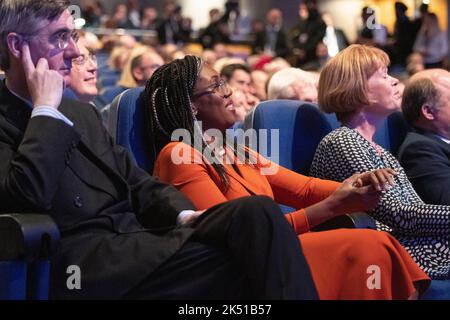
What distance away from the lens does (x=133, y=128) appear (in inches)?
110

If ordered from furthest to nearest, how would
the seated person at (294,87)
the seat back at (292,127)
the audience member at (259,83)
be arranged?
the audience member at (259,83) → the seated person at (294,87) → the seat back at (292,127)

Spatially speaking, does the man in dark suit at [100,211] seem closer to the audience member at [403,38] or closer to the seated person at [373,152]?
the seated person at [373,152]

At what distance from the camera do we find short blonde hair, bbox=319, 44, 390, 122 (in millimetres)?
3049

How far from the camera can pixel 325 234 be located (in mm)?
2246

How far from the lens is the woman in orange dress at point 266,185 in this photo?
2.18 meters

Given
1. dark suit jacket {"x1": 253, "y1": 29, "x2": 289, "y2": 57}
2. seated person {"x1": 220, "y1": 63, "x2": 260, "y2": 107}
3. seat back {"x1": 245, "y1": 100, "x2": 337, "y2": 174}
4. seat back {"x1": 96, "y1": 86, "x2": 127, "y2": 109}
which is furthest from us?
dark suit jacket {"x1": 253, "y1": 29, "x2": 289, "y2": 57}

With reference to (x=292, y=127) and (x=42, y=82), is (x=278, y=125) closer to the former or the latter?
(x=292, y=127)

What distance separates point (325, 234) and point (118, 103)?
35.9 inches

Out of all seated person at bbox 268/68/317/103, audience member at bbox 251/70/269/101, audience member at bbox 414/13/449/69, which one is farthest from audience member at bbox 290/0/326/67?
seated person at bbox 268/68/317/103

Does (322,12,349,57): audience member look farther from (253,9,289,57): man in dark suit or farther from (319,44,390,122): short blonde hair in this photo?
(319,44,390,122): short blonde hair

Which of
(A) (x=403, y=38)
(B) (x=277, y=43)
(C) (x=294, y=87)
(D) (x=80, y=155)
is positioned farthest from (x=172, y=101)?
(B) (x=277, y=43)

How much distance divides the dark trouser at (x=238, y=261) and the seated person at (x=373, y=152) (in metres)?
0.86

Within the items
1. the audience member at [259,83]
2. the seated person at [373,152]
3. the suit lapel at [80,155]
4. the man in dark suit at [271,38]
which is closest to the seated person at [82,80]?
the seated person at [373,152]

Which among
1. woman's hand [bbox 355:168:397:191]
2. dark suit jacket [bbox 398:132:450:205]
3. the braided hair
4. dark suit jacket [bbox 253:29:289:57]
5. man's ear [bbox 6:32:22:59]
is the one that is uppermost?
man's ear [bbox 6:32:22:59]
